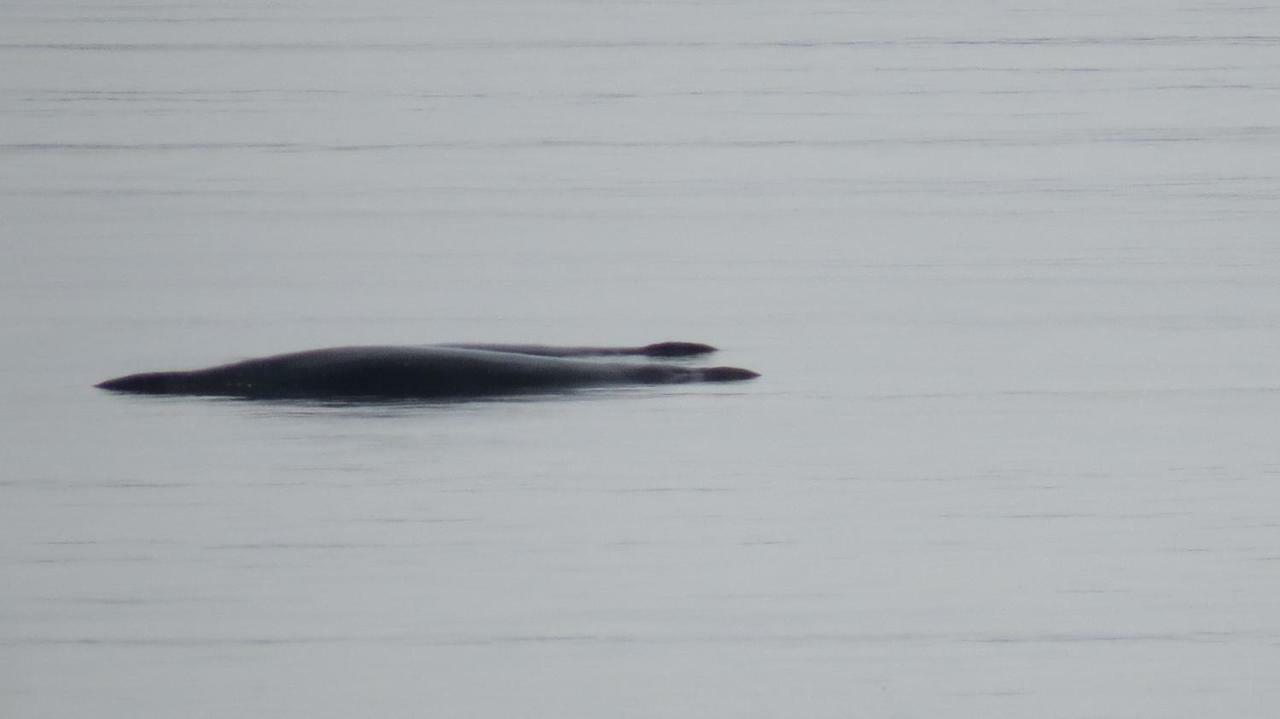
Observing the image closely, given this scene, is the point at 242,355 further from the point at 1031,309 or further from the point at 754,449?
the point at 1031,309

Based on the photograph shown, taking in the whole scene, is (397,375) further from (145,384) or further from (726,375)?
(726,375)

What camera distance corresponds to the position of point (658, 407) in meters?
3.17

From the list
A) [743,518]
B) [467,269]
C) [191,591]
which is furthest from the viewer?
[467,269]

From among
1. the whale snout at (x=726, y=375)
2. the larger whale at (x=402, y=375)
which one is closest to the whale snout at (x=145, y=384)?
the larger whale at (x=402, y=375)

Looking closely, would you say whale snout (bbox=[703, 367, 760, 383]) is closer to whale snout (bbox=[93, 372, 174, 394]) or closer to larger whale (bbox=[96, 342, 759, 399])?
larger whale (bbox=[96, 342, 759, 399])

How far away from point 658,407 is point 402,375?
40cm

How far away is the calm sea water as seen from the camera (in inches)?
86.6

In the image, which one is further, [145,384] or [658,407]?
[145,384]

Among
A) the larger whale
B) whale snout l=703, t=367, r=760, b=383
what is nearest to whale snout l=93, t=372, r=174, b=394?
the larger whale

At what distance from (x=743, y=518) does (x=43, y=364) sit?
1.38 meters

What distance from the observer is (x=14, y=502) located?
2.73 meters

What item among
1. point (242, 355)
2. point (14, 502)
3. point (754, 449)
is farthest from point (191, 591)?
point (242, 355)

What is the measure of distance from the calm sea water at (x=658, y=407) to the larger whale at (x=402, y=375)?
83 millimetres

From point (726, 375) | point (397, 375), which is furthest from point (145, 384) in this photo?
point (726, 375)
